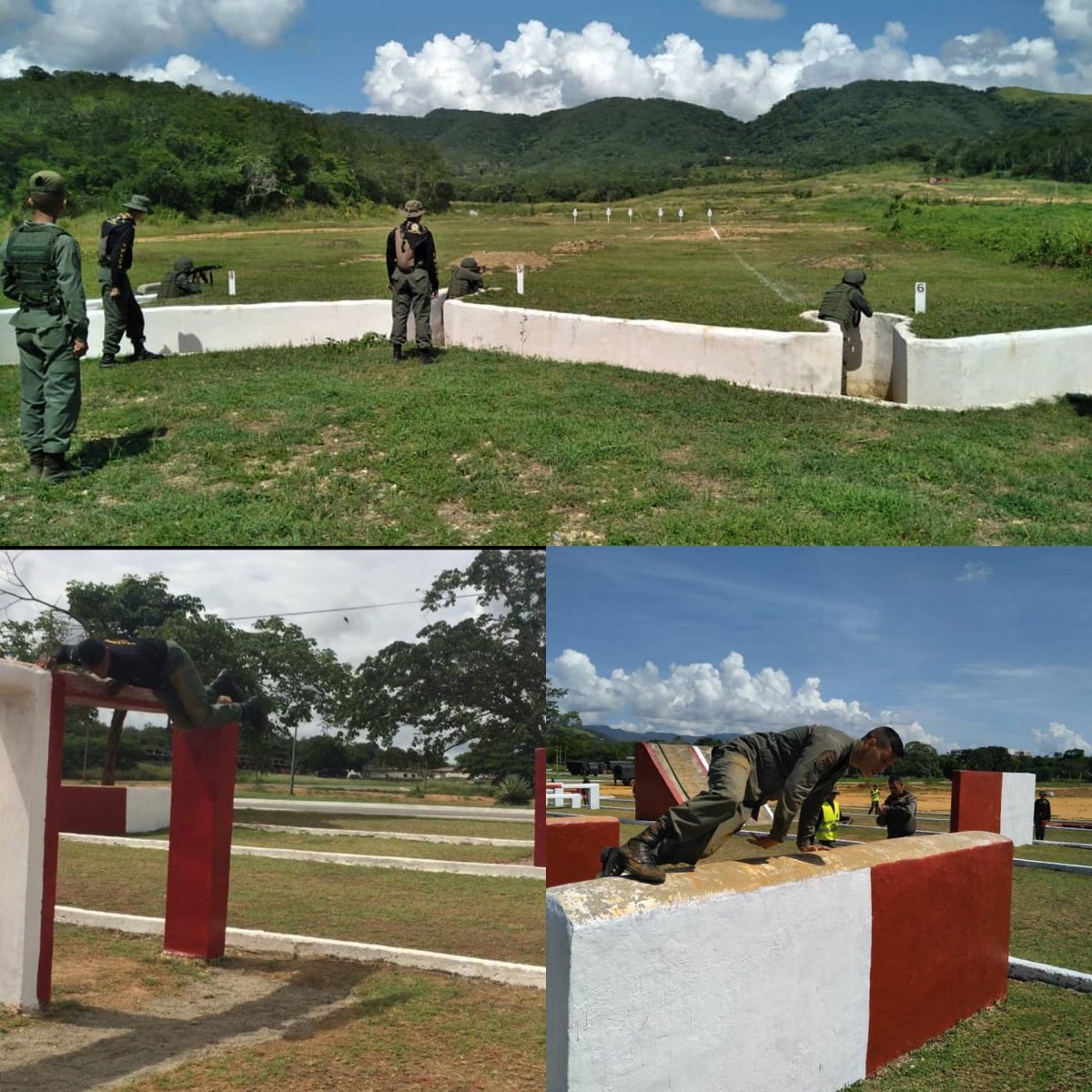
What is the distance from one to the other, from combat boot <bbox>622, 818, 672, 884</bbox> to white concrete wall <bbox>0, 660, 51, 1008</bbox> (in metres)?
3.36

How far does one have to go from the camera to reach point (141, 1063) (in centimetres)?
528

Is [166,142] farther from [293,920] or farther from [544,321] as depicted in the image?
[293,920]

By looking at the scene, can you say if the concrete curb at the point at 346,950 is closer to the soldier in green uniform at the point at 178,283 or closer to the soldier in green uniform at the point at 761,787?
the soldier in green uniform at the point at 761,787

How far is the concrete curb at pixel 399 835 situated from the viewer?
1299 centimetres

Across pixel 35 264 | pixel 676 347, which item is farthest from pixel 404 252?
pixel 35 264

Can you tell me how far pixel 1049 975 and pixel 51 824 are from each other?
545 centimetres

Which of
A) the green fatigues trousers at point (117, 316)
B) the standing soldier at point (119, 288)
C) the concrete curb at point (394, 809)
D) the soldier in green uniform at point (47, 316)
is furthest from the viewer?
the concrete curb at point (394, 809)

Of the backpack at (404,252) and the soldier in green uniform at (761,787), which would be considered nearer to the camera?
the soldier in green uniform at (761,787)

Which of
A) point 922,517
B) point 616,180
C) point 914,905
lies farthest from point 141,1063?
point 616,180

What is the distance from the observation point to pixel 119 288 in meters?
12.1

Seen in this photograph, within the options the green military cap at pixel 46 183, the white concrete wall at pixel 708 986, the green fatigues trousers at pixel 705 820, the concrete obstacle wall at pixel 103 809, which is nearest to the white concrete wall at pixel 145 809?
the concrete obstacle wall at pixel 103 809

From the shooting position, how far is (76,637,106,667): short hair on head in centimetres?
550

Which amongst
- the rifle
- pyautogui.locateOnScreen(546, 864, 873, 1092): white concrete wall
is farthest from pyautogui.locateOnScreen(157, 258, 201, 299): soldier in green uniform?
pyautogui.locateOnScreen(546, 864, 873, 1092): white concrete wall

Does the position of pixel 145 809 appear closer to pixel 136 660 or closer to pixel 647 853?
pixel 136 660
